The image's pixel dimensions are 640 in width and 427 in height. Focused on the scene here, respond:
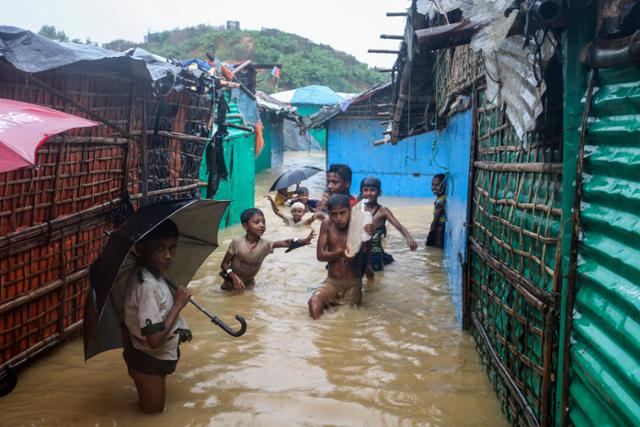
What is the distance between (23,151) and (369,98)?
52.4 ft

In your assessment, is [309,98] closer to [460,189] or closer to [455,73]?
[455,73]

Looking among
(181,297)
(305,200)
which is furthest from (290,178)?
(181,297)

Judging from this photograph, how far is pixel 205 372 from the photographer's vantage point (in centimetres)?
502

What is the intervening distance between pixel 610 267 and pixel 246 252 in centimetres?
528

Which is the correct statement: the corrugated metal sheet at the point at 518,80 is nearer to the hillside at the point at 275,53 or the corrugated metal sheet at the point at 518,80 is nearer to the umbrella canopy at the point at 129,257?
the umbrella canopy at the point at 129,257

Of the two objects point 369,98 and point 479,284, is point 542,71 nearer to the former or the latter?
point 479,284

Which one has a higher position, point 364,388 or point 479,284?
point 479,284

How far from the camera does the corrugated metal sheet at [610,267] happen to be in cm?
229

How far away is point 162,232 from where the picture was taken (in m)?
3.95

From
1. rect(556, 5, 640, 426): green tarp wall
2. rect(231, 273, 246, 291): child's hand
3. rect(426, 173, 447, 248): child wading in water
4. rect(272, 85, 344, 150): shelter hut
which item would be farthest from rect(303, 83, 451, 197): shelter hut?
rect(272, 85, 344, 150): shelter hut

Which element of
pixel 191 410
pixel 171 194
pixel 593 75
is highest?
pixel 593 75

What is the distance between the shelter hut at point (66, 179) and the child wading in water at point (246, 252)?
116 centimetres

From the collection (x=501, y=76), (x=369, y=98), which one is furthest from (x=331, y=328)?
(x=369, y=98)

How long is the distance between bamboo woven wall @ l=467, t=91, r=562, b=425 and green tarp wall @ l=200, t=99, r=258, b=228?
23.8ft
